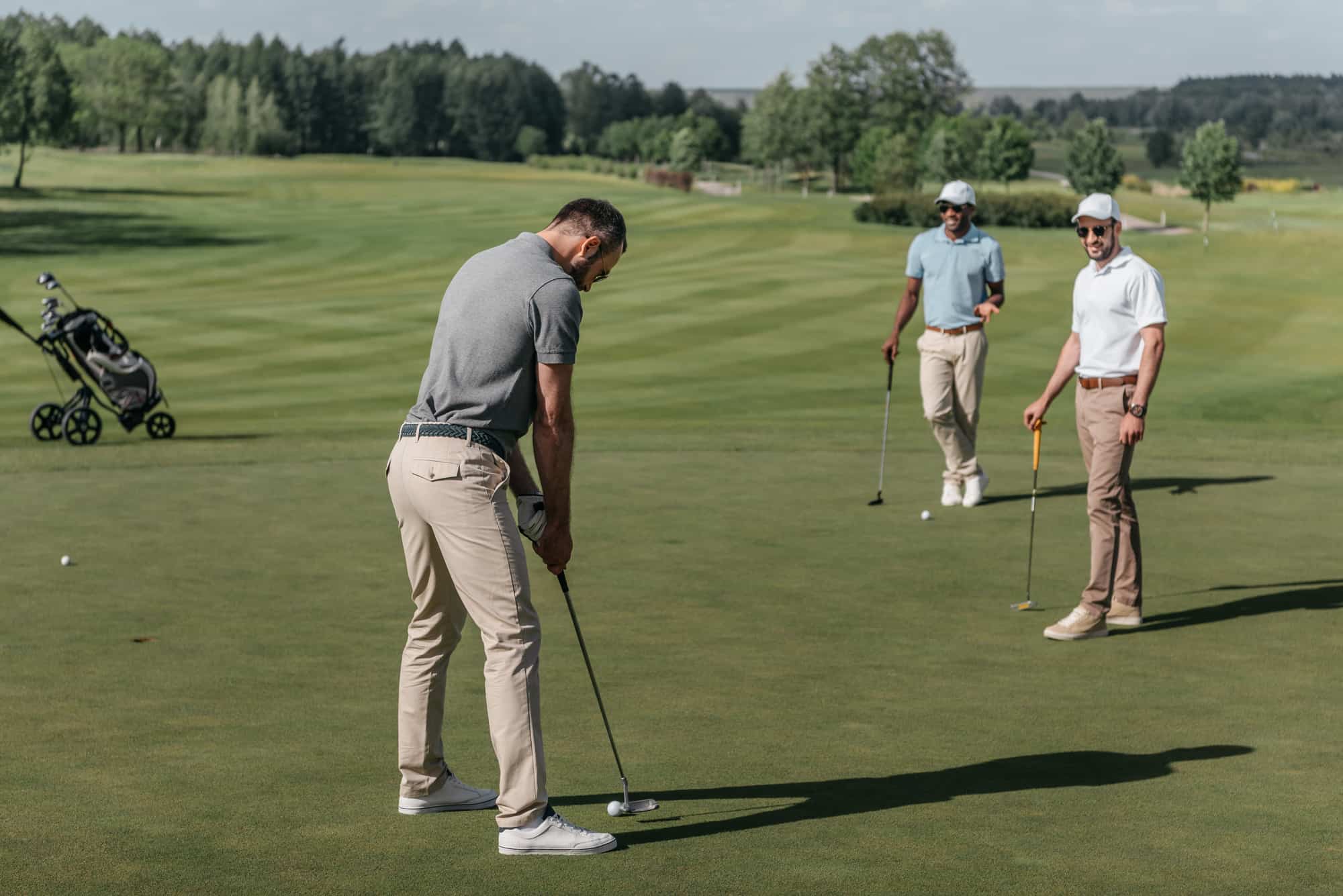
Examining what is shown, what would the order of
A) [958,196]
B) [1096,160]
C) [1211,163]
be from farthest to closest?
1. [1096,160]
2. [1211,163]
3. [958,196]

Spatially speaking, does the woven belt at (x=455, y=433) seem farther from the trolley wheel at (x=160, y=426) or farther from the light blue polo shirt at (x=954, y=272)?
the trolley wheel at (x=160, y=426)

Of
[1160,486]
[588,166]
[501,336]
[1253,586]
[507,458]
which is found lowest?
[1160,486]

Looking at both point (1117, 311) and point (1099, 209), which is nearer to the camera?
point (1099, 209)

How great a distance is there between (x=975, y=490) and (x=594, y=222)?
846 centimetres

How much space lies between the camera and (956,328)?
14.1m

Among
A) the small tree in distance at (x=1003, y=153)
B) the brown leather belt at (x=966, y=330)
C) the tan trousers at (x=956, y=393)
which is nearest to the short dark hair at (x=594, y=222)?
the tan trousers at (x=956, y=393)

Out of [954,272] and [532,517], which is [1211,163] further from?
[532,517]

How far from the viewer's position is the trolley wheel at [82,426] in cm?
1830

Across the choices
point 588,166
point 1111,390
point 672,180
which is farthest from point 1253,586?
point 588,166

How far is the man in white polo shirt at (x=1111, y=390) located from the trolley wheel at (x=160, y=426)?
1203cm

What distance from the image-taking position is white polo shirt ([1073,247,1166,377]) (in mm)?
9430

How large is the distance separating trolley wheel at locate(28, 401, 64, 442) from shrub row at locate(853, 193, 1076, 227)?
174 feet

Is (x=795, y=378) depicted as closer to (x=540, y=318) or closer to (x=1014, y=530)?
(x=1014, y=530)

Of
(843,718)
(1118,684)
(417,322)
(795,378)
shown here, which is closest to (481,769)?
(843,718)
